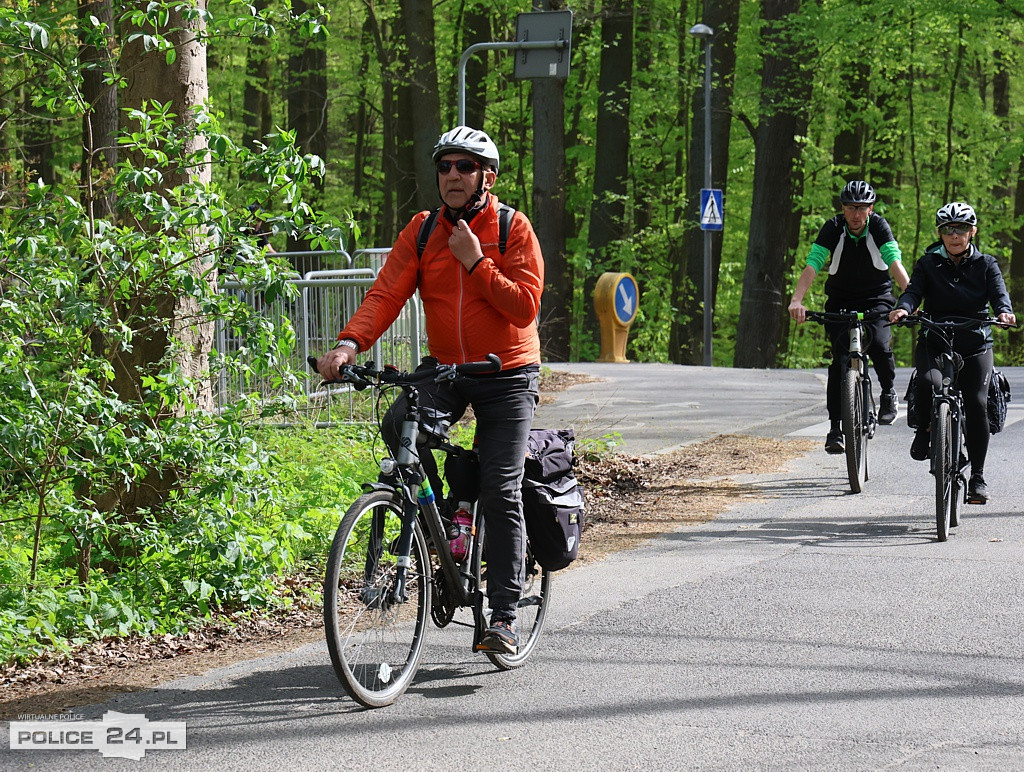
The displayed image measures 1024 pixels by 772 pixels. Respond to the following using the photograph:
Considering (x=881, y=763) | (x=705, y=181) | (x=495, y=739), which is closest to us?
(x=881, y=763)

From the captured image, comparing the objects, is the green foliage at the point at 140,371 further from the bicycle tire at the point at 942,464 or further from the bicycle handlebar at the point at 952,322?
the bicycle handlebar at the point at 952,322

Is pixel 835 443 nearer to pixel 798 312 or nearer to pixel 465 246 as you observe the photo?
pixel 798 312

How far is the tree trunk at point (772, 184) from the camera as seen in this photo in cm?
2752

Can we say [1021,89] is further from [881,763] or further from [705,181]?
[881,763]

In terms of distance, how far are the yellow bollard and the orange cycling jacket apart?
19274 millimetres

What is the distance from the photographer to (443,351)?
545cm

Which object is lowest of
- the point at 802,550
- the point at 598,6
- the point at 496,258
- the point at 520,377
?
the point at 802,550

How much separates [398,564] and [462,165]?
1536 mm

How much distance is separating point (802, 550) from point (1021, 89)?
36918 mm

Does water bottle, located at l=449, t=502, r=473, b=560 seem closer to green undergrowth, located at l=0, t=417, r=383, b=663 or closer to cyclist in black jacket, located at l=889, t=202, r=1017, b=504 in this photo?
green undergrowth, located at l=0, t=417, r=383, b=663

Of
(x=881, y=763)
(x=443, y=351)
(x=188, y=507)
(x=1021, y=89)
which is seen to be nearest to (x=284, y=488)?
(x=188, y=507)

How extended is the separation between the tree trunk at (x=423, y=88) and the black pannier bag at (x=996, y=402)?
16902mm

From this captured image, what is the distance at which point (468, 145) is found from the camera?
5.21 meters

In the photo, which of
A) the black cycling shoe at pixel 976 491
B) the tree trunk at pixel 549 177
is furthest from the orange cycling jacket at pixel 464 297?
the tree trunk at pixel 549 177
